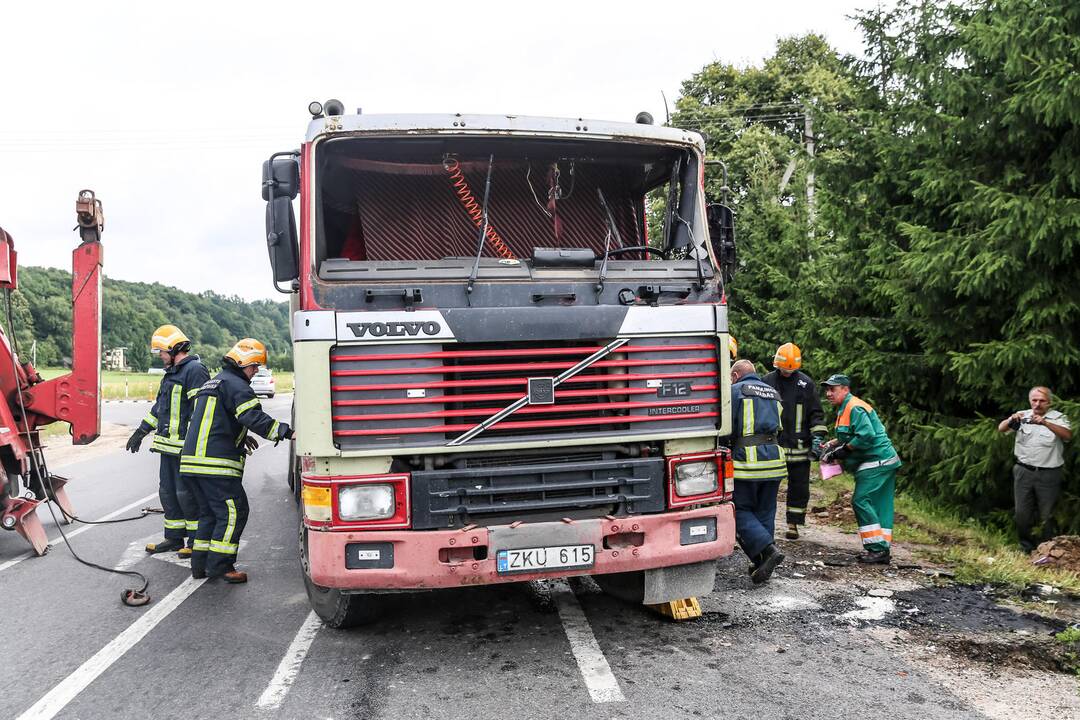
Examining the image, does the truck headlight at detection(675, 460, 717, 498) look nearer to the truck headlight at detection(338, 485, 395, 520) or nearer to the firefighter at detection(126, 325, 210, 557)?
the truck headlight at detection(338, 485, 395, 520)

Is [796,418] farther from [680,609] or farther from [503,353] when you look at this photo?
[503,353]

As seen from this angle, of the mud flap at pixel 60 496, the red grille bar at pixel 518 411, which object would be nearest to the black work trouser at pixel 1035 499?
the red grille bar at pixel 518 411

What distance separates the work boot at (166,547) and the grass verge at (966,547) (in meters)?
6.14

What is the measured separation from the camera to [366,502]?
13.9 feet

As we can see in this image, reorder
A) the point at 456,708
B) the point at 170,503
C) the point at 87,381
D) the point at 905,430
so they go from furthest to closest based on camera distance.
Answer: the point at 905,430
the point at 87,381
the point at 170,503
the point at 456,708

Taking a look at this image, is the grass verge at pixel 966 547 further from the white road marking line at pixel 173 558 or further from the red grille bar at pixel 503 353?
the white road marking line at pixel 173 558

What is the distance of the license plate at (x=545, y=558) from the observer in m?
4.25

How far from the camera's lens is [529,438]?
4332 millimetres

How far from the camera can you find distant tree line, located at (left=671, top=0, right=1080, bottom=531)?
22.5 feet

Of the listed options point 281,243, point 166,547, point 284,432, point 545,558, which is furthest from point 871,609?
point 166,547

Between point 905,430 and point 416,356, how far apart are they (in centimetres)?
699

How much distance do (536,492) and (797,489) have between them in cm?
367

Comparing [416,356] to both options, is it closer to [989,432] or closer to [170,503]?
[170,503]

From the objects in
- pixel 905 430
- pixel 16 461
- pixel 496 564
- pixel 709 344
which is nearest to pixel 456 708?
pixel 496 564
